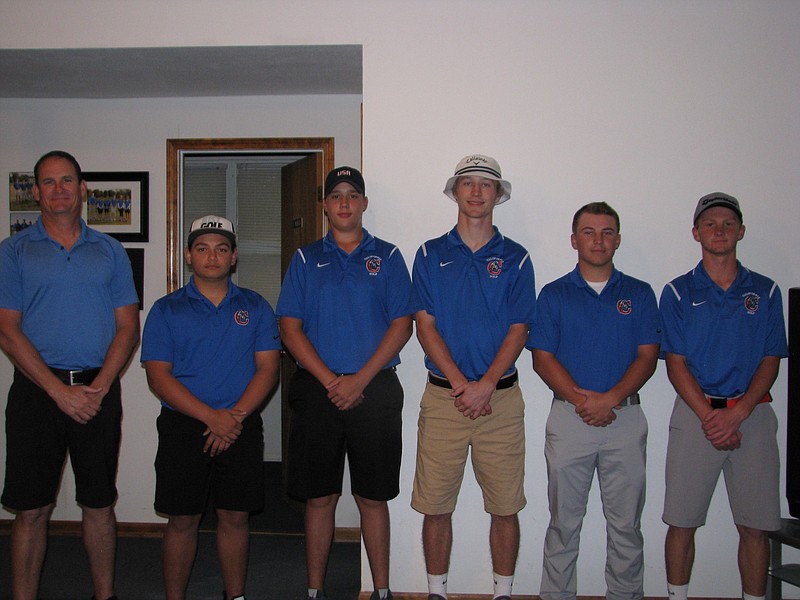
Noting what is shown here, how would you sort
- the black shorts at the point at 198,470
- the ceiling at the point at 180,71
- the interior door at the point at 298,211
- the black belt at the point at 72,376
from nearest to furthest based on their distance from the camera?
the black shorts at the point at 198,470
the black belt at the point at 72,376
the ceiling at the point at 180,71
the interior door at the point at 298,211

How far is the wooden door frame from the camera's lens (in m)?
3.82

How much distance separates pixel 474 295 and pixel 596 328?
1.67 feet

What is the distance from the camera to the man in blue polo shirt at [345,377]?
2600mm

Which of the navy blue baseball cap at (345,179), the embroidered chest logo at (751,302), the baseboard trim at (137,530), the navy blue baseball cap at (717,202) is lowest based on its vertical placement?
the baseboard trim at (137,530)

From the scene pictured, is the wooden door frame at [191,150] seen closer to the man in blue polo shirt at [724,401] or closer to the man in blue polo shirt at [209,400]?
the man in blue polo shirt at [209,400]

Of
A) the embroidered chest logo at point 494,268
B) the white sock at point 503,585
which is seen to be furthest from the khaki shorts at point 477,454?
the embroidered chest logo at point 494,268

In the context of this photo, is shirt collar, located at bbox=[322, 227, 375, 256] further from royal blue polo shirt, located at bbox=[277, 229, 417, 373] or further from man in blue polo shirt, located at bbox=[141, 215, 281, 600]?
man in blue polo shirt, located at bbox=[141, 215, 281, 600]

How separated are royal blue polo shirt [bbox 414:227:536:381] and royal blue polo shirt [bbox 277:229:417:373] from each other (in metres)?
0.11

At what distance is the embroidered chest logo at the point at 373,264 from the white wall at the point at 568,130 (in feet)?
1.16

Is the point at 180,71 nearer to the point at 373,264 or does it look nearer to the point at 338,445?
the point at 373,264

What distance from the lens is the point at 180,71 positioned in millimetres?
3400

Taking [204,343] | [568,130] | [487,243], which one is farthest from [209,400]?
[568,130]

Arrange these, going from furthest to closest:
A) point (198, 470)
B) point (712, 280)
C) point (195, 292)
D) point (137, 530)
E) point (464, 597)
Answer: point (137, 530), point (464, 597), point (712, 280), point (195, 292), point (198, 470)

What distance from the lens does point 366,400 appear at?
104 inches
